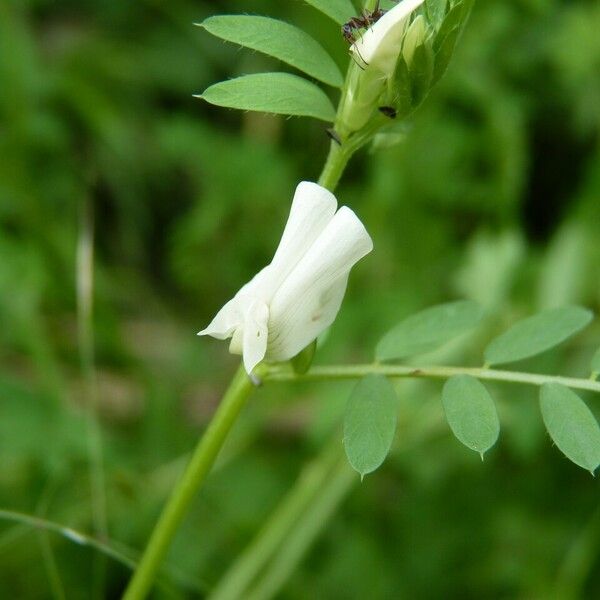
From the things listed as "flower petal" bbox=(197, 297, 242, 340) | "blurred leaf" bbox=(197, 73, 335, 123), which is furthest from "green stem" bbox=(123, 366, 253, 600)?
"blurred leaf" bbox=(197, 73, 335, 123)

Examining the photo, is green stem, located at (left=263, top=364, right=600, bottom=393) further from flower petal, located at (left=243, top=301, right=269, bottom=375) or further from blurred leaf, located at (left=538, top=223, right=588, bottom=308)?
blurred leaf, located at (left=538, top=223, right=588, bottom=308)

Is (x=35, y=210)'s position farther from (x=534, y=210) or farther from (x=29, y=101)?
(x=534, y=210)

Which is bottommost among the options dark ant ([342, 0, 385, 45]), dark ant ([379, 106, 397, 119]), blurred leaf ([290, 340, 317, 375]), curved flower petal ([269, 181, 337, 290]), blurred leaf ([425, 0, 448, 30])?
blurred leaf ([290, 340, 317, 375])

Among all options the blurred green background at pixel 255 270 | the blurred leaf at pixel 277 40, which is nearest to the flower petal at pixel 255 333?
the blurred leaf at pixel 277 40

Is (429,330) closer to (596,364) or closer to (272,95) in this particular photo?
(596,364)

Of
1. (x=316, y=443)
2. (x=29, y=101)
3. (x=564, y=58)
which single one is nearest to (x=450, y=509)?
(x=316, y=443)


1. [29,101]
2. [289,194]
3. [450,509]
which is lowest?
[450,509]
